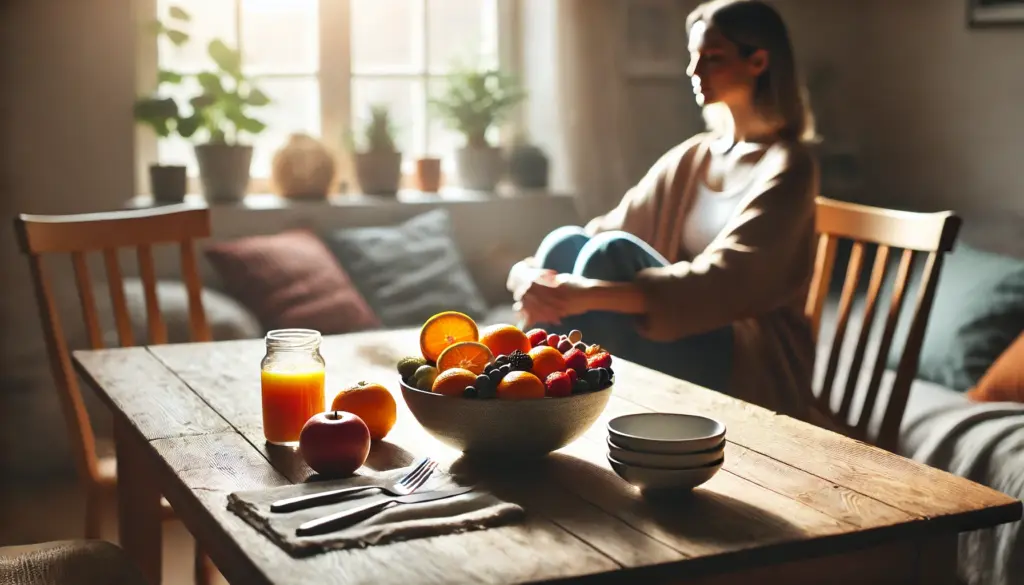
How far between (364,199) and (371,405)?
2.37 meters

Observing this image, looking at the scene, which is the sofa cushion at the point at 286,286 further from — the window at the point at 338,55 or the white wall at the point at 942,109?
the white wall at the point at 942,109

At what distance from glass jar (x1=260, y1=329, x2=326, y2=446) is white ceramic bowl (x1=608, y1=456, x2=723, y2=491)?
1.47 ft

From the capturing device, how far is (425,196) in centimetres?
397

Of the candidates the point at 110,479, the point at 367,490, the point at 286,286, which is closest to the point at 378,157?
the point at 286,286

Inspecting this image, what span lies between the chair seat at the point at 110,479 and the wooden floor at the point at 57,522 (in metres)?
0.53

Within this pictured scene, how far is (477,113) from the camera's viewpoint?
3.92 meters

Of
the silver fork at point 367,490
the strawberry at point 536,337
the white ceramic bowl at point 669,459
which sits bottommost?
the silver fork at point 367,490

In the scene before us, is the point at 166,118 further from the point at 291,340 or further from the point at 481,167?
the point at 291,340

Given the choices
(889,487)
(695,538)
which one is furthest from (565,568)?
(889,487)

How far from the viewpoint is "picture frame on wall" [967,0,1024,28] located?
3.54 meters

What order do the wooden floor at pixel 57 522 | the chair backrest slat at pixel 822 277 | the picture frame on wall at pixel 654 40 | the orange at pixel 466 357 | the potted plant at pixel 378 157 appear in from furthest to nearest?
1. the picture frame on wall at pixel 654 40
2. the potted plant at pixel 378 157
3. the wooden floor at pixel 57 522
4. the chair backrest slat at pixel 822 277
5. the orange at pixel 466 357

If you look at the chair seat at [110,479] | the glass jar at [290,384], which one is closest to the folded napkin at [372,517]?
the glass jar at [290,384]

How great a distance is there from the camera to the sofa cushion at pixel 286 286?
130 inches

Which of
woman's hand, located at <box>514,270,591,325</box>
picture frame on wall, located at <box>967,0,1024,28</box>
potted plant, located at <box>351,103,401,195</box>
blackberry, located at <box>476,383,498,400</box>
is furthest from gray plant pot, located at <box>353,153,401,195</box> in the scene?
blackberry, located at <box>476,383,498,400</box>
